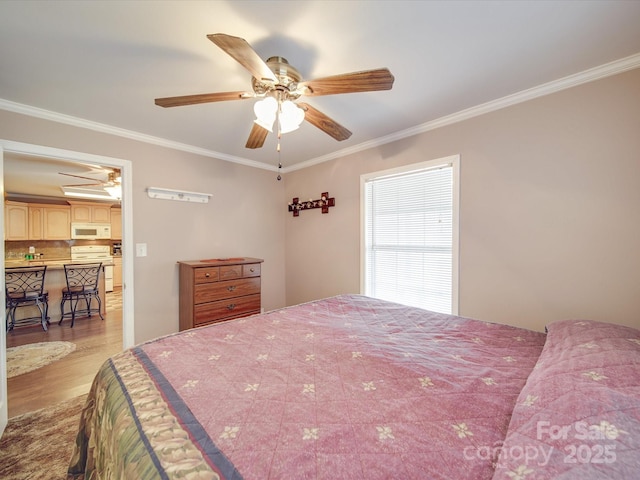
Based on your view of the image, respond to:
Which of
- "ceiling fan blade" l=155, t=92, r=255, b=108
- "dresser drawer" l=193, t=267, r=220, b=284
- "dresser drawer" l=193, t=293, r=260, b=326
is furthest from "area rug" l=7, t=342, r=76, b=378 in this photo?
"ceiling fan blade" l=155, t=92, r=255, b=108

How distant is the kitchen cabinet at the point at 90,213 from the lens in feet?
19.7

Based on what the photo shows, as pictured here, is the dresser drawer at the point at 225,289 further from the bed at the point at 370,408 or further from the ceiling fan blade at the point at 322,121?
the ceiling fan blade at the point at 322,121

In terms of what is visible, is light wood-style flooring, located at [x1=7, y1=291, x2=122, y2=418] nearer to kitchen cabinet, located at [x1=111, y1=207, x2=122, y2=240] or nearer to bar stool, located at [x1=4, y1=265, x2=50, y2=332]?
bar stool, located at [x1=4, y1=265, x2=50, y2=332]

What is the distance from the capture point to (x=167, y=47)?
1443mm

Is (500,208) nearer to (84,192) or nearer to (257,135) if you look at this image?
(257,135)

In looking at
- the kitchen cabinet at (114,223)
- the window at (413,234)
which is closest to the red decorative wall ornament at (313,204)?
the window at (413,234)

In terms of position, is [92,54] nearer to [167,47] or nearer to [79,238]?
[167,47]

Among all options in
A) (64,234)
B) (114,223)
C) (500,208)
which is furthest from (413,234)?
(64,234)

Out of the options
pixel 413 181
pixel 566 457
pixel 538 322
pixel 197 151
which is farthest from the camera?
pixel 197 151

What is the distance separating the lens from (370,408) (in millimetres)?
854

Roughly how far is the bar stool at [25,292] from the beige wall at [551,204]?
18.2ft

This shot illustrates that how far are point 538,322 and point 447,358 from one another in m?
1.29

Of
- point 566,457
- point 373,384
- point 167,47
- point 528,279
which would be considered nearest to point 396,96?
point 167,47

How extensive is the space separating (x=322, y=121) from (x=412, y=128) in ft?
3.90
